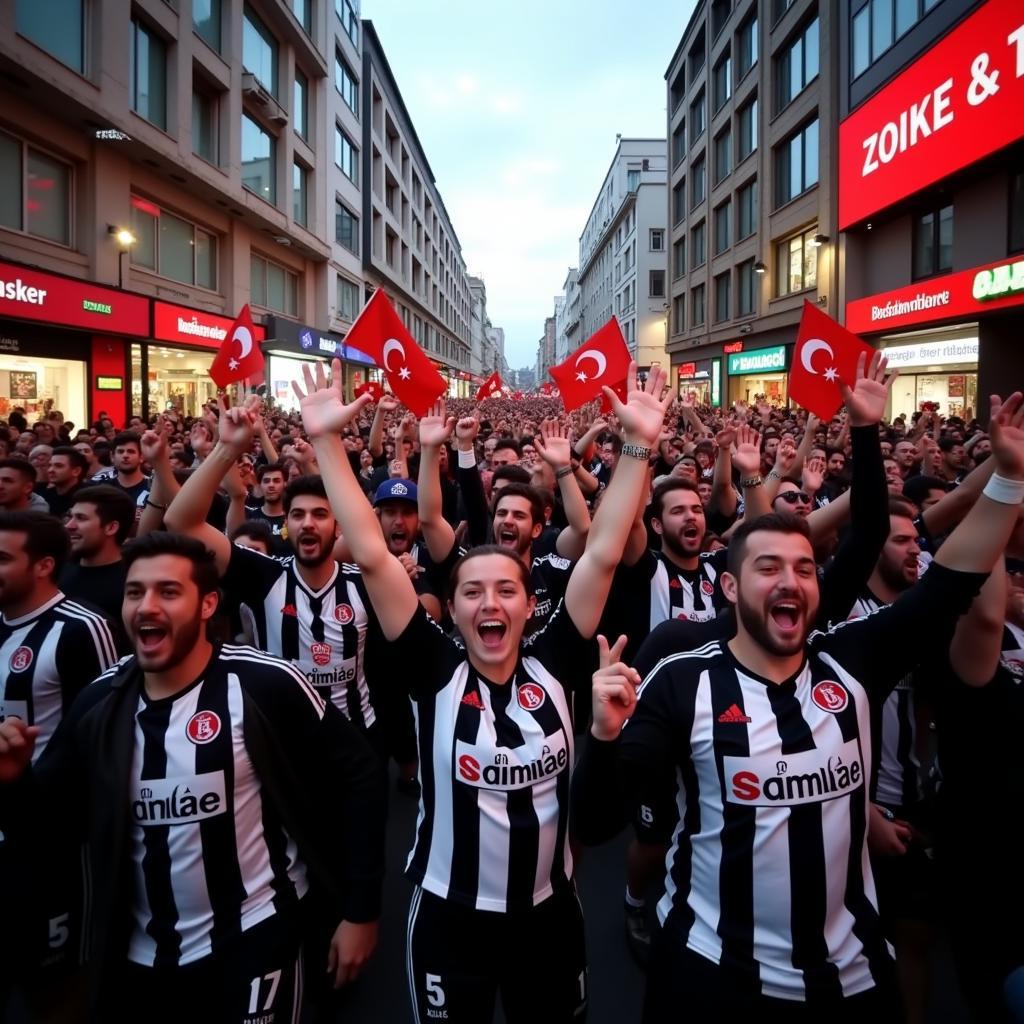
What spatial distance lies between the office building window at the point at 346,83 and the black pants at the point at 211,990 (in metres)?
39.8

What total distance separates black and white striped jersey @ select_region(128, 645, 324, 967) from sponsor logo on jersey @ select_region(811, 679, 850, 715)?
1.82 meters

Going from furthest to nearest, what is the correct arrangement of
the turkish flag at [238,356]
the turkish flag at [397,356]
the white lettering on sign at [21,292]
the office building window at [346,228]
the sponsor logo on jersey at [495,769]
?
the office building window at [346,228] → the white lettering on sign at [21,292] → the turkish flag at [238,356] → the turkish flag at [397,356] → the sponsor logo on jersey at [495,769]

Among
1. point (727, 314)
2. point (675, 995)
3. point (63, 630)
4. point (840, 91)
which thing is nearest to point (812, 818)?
point (675, 995)

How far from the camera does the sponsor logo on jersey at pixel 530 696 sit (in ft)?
8.39

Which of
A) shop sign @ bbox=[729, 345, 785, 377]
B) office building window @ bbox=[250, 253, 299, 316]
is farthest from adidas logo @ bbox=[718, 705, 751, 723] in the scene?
office building window @ bbox=[250, 253, 299, 316]

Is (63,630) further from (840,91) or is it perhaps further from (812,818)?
(840,91)

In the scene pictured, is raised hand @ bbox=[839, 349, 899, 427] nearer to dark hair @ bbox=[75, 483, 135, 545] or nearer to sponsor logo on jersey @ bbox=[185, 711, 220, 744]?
sponsor logo on jersey @ bbox=[185, 711, 220, 744]

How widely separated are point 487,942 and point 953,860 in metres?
1.84

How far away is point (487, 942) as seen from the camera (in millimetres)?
2357

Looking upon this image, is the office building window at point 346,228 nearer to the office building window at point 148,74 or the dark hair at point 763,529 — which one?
the office building window at point 148,74

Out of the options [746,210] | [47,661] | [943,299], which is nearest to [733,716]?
[47,661]

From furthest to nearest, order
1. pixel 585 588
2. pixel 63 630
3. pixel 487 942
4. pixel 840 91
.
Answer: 1. pixel 840 91
2. pixel 63 630
3. pixel 585 588
4. pixel 487 942

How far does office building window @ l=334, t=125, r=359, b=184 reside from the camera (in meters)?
36.3

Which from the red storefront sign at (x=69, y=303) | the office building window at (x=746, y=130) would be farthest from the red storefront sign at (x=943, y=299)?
the red storefront sign at (x=69, y=303)
